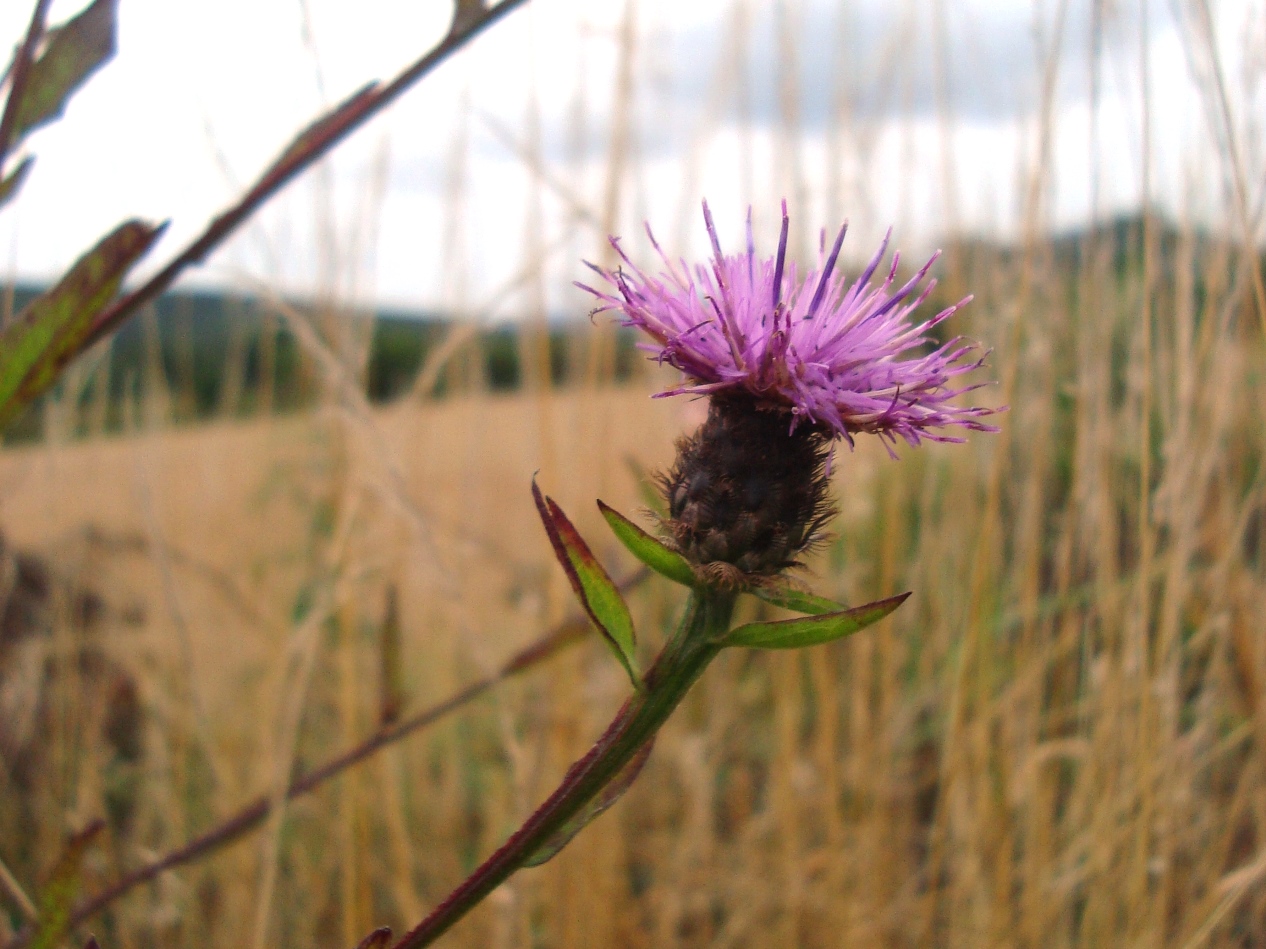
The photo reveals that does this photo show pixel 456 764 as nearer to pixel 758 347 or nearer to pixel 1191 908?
pixel 1191 908

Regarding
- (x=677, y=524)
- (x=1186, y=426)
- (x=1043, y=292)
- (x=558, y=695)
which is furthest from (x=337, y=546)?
(x=1043, y=292)

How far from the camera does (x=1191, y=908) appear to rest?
1331 millimetres

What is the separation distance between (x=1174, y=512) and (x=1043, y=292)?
0.53m

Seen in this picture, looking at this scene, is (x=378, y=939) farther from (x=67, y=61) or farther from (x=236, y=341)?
(x=236, y=341)

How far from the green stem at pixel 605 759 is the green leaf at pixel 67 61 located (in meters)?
0.53

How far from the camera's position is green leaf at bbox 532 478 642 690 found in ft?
1.80

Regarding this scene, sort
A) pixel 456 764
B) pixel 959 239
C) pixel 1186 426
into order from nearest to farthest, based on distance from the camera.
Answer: pixel 1186 426, pixel 959 239, pixel 456 764

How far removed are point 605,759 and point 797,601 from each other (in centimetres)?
15

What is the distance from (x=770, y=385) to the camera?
67 centimetres

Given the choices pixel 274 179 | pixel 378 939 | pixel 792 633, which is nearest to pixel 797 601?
pixel 792 633

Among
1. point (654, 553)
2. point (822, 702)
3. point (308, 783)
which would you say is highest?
point (654, 553)

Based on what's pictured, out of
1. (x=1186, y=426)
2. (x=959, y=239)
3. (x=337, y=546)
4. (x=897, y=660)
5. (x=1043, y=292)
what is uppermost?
(x=959, y=239)

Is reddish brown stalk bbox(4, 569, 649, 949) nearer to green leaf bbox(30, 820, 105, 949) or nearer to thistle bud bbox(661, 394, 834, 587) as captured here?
green leaf bbox(30, 820, 105, 949)

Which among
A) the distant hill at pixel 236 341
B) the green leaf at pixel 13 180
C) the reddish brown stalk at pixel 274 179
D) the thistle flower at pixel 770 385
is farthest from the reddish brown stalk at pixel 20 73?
the distant hill at pixel 236 341
